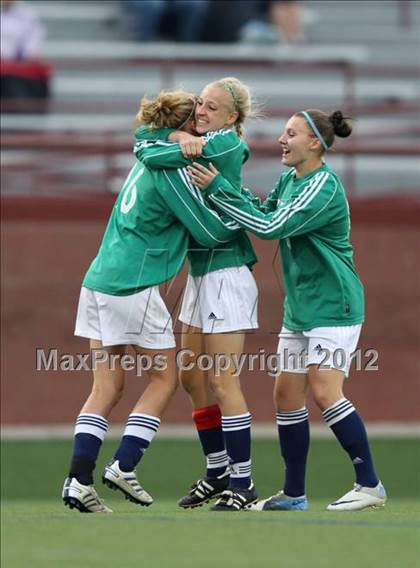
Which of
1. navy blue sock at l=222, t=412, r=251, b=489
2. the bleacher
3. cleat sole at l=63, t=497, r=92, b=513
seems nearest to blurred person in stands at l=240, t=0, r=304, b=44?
the bleacher

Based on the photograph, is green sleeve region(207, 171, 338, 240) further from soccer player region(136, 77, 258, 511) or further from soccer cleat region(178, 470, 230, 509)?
soccer cleat region(178, 470, 230, 509)

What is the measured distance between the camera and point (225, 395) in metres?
6.66

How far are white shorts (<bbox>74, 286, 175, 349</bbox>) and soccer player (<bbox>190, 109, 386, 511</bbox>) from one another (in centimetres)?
57

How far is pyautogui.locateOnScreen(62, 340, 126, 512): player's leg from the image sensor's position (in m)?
6.39

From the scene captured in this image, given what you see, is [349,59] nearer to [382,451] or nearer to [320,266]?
[382,451]

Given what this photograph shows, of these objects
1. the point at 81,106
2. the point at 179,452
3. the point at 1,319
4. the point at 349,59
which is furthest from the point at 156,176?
the point at 349,59

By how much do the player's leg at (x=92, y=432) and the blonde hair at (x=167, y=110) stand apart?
3.54ft

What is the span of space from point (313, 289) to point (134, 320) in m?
0.88

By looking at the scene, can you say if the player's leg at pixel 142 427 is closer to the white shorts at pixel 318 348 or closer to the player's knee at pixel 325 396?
the white shorts at pixel 318 348

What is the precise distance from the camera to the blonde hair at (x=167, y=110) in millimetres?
6715

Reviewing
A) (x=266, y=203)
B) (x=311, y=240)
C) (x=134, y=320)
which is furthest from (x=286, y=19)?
(x=134, y=320)

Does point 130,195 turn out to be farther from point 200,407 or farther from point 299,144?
point 200,407

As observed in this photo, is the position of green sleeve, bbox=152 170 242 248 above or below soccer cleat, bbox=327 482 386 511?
above

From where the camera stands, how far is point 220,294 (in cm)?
670
